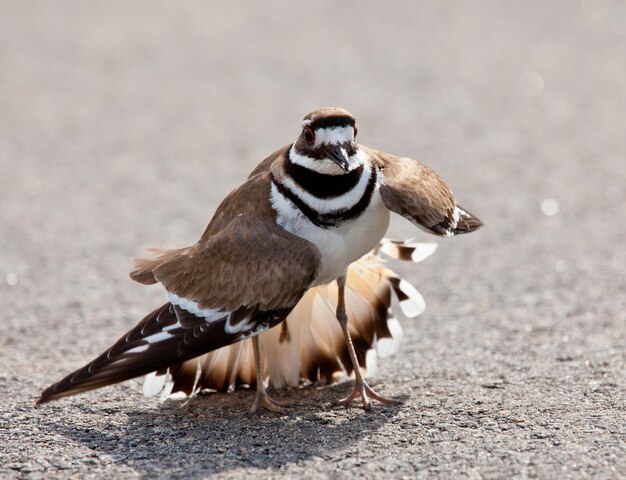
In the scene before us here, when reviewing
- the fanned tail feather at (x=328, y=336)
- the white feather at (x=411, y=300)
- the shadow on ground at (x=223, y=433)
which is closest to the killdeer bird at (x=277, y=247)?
the shadow on ground at (x=223, y=433)

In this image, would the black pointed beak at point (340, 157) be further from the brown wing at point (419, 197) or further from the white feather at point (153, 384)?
the white feather at point (153, 384)

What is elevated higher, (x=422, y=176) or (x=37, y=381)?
(x=422, y=176)

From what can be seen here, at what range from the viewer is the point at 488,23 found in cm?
1313

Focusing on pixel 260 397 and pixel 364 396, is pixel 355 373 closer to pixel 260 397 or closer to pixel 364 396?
pixel 364 396

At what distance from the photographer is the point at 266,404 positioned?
5.11 metres

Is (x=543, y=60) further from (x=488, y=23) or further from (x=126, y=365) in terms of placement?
(x=126, y=365)

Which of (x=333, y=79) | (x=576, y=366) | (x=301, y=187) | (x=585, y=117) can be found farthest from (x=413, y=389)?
(x=333, y=79)

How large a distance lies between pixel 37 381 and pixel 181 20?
353 inches

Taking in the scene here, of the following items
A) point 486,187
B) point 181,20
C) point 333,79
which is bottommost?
point 486,187

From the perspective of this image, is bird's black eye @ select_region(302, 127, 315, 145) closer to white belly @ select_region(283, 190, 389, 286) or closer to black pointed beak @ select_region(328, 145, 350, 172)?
black pointed beak @ select_region(328, 145, 350, 172)

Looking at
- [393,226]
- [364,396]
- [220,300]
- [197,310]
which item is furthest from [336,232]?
[393,226]

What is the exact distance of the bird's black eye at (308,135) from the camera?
4.87 metres

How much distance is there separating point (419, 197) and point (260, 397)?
4.19ft

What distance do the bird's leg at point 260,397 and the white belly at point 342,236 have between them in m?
0.52
